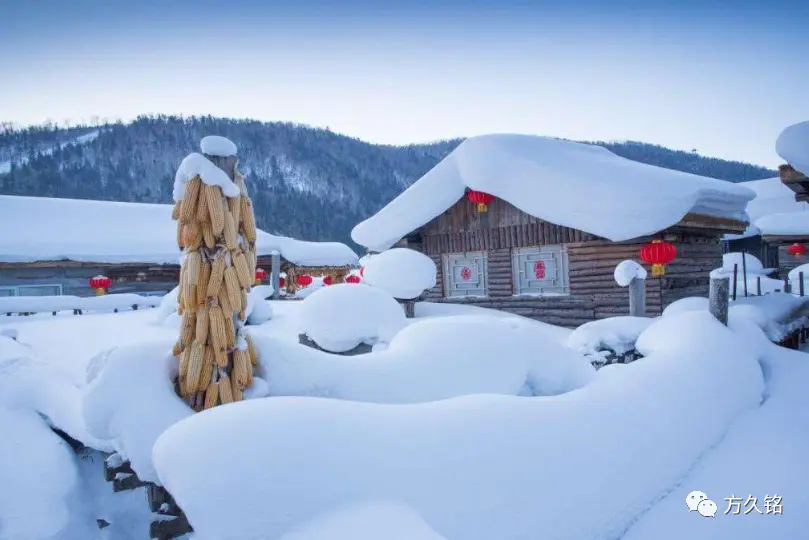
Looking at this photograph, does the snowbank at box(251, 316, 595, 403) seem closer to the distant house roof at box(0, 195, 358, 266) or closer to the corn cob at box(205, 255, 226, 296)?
the corn cob at box(205, 255, 226, 296)

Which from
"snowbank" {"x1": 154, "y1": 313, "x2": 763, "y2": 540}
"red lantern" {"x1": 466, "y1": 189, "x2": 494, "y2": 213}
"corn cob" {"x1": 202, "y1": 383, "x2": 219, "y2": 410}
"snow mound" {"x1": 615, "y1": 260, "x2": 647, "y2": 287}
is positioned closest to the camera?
"snowbank" {"x1": 154, "y1": 313, "x2": 763, "y2": 540}

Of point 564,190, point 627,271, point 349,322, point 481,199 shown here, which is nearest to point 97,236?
point 481,199

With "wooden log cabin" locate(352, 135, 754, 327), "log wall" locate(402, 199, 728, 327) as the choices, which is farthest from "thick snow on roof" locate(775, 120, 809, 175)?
"log wall" locate(402, 199, 728, 327)

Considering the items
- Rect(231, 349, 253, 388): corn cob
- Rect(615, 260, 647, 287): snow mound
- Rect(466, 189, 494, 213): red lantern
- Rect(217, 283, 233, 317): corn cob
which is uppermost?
Rect(466, 189, 494, 213): red lantern

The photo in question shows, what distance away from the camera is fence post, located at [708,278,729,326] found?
670 cm

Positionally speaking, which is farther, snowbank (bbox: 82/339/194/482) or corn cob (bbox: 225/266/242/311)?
corn cob (bbox: 225/266/242/311)

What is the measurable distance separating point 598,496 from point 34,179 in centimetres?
8202

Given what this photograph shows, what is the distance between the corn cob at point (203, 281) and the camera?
11.3 ft

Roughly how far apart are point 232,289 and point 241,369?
1.88ft

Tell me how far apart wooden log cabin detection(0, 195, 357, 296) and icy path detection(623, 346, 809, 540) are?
850 inches

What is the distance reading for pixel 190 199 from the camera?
11.1 feet

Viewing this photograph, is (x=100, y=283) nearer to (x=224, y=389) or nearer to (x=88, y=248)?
(x=88, y=248)

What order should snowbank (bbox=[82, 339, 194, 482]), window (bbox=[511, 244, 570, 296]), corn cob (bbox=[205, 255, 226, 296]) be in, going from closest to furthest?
1. snowbank (bbox=[82, 339, 194, 482])
2. corn cob (bbox=[205, 255, 226, 296])
3. window (bbox=[511, 244, 570, 296])

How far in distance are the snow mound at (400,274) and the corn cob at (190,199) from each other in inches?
311
